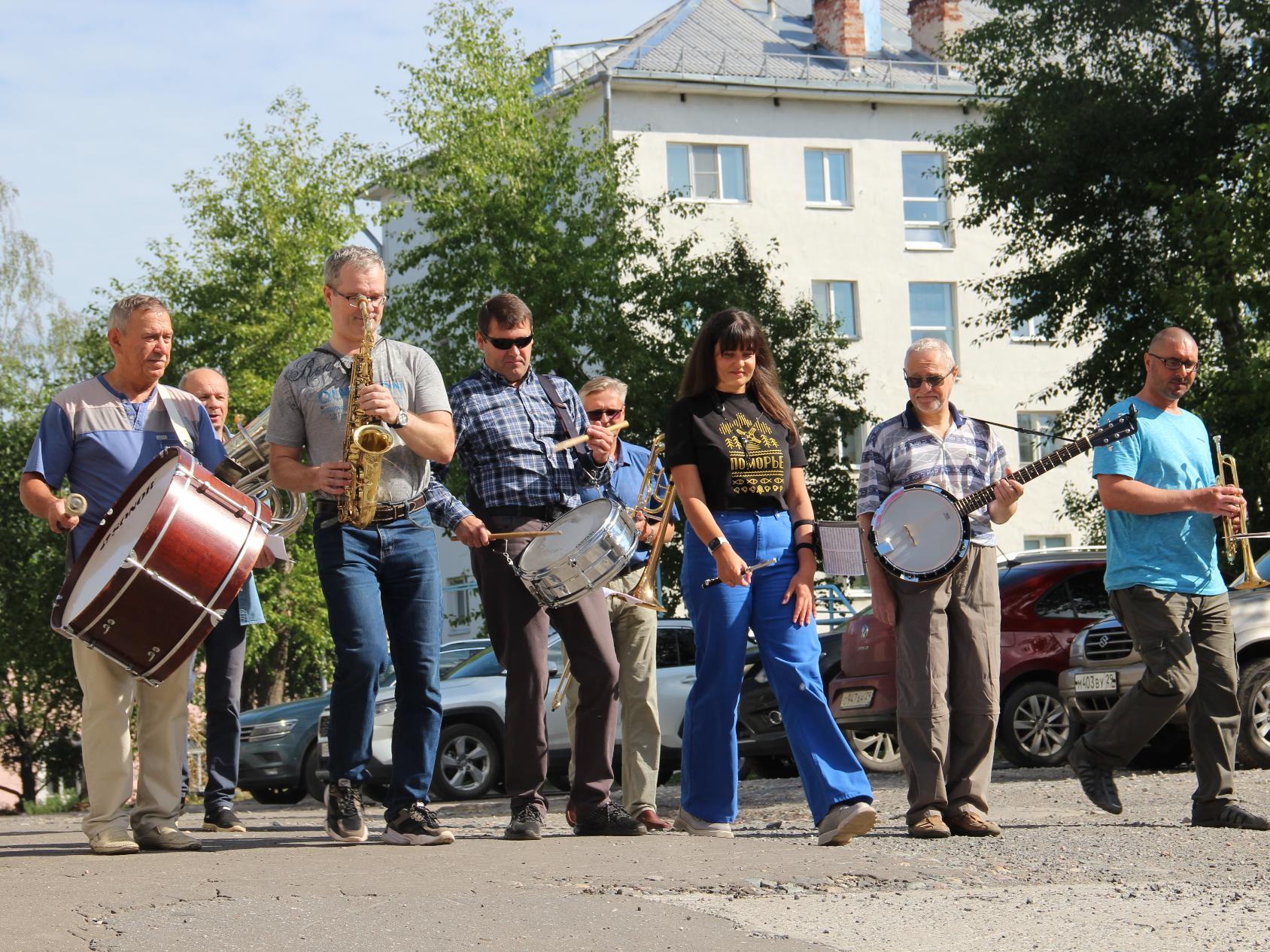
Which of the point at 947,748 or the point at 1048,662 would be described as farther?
A: the point at 1048,662

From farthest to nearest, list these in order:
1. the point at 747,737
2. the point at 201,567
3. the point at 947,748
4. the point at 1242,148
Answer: the point at 1242,148 < the point at 747,737 < the point at 947,748 < the point at 201,567

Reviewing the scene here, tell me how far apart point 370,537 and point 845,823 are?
87.2 inches

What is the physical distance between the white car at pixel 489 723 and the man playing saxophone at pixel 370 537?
7.49 metres

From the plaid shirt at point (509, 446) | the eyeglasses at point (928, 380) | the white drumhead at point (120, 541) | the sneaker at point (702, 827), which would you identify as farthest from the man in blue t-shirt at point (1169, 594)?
the white drumhead at point (120, 541)

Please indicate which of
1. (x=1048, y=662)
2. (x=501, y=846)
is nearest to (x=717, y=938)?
(x=501, y=846)

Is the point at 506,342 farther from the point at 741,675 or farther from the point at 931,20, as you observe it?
the point at 931,20

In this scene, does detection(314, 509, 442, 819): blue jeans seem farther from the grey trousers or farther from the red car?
the red car

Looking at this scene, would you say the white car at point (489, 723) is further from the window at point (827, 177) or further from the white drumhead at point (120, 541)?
Result: the window at point (827, 177)

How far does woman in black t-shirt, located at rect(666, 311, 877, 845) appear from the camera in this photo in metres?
7.32

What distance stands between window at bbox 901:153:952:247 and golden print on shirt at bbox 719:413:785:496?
42.6m

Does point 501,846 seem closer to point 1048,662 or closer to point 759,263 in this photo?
point 1048,662

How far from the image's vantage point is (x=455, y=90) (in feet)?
110

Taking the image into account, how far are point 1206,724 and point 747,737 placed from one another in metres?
7.21

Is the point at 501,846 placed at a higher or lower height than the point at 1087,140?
lower
